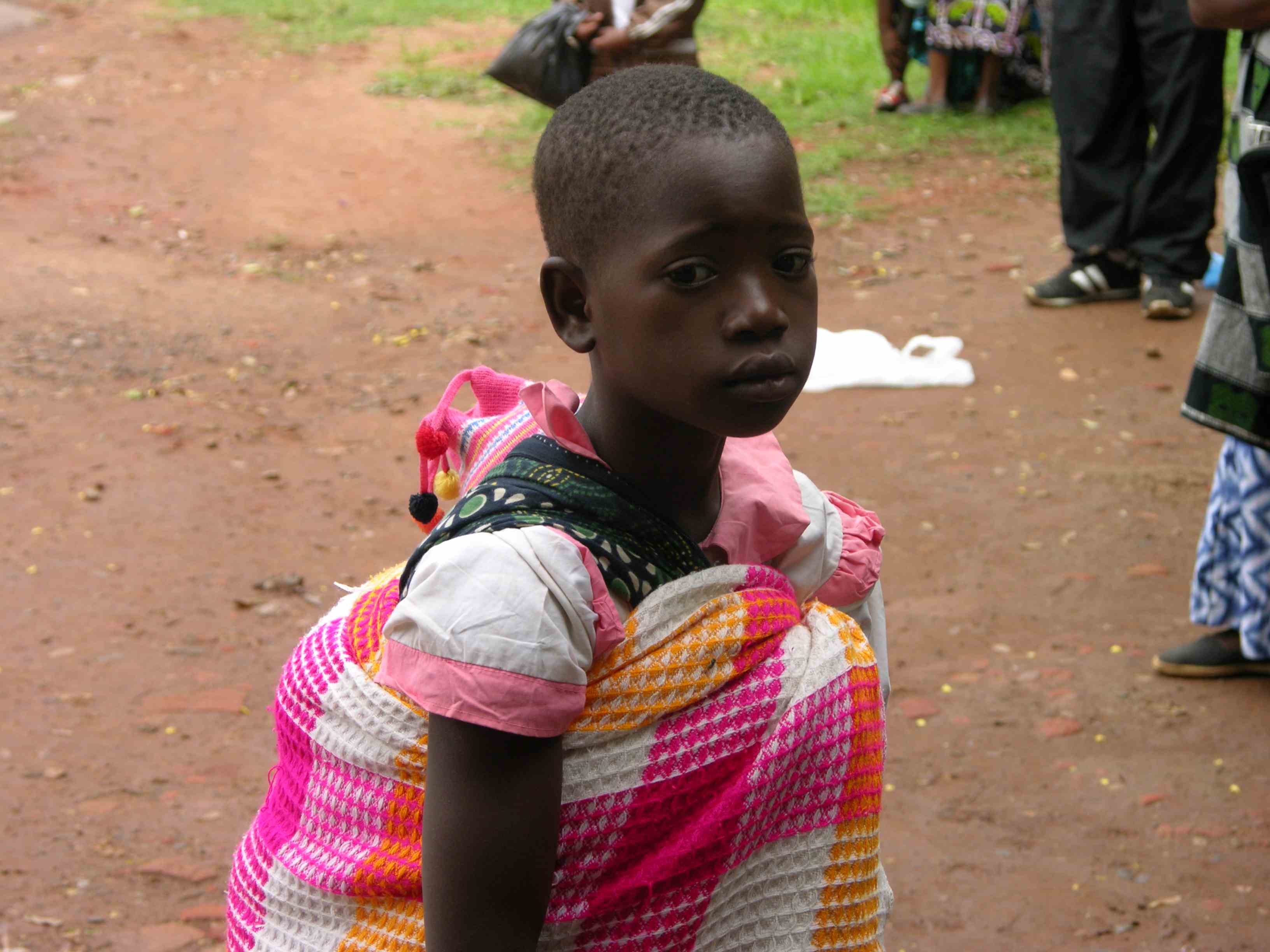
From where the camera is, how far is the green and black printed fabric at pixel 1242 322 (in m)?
3.12

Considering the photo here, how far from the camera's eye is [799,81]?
9.98 meters

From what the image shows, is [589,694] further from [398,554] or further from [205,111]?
[205,111]

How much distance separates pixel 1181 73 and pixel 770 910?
4.75 meters

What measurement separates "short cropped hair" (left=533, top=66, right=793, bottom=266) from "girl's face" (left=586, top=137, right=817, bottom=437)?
18mm

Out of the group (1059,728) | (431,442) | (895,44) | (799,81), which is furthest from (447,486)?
(799,81)

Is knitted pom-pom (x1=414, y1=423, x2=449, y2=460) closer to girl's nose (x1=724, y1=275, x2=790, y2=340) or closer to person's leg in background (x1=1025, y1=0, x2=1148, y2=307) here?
girl's nose (x1=724, y1=275, x2=790, y2=340)

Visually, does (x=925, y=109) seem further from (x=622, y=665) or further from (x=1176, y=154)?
(x=622, y=665)

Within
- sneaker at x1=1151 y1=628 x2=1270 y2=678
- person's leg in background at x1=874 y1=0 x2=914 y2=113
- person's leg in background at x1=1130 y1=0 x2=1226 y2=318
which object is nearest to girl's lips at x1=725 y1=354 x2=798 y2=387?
sneaker at x1=1151 y1=628 x2=1270 y2=678

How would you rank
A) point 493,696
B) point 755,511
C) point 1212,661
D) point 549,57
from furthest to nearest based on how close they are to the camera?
point 549,57, point 1212,661, point 755,511, point 493,696

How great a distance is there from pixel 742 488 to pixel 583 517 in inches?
10.6

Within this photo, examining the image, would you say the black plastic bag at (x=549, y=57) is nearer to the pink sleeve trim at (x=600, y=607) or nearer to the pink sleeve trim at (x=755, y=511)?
the pink sleeve trim at (x=755, y=511)

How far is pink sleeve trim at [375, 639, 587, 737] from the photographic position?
126 centimetres

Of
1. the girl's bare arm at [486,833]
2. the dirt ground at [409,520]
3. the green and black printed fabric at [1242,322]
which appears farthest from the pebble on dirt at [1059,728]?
the girl's bare arm at [486,833]

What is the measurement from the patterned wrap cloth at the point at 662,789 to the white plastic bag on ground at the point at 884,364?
151 inches
